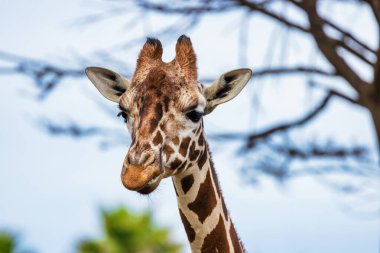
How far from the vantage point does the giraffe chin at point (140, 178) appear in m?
5.34

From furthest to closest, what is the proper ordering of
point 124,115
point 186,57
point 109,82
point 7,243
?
point 7,243 → point 109,82 → point 186,57 → point 124,115

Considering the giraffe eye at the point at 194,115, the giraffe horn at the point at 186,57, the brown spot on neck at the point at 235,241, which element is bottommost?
the brown spot on neck at the point at 235,241

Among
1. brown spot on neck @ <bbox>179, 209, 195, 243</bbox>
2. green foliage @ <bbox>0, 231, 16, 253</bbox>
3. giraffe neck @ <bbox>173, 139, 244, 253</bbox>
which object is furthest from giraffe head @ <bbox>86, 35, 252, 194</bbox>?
green foliage @ <bbox>0, 231, 16, 253</bbox>

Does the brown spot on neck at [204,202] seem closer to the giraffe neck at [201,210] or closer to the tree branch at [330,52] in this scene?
the giraffe neck at [201,210]

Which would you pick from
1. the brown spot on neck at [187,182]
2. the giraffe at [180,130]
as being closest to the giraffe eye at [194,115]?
the giraffe at [180,130]

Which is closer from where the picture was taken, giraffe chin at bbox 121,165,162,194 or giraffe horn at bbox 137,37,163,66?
giraffe chin at bbox 121,165,162,194

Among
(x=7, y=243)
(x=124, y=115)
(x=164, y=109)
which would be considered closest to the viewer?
(x=164, y=109)

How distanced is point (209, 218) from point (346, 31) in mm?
8568

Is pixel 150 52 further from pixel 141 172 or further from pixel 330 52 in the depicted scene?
pixel 330 52

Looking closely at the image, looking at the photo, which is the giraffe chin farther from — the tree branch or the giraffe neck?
the tree branch

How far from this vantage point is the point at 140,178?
535 cm

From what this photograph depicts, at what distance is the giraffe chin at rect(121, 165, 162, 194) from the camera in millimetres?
5336

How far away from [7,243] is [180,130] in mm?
19667

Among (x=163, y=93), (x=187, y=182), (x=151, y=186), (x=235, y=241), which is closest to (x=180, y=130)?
(x=163, y=93)
